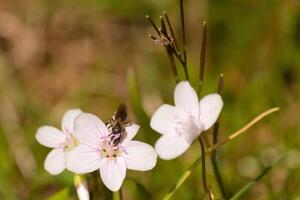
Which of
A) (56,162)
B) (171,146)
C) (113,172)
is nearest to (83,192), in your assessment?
(56,162)

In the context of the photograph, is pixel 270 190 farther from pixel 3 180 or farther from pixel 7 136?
pixel 7 136

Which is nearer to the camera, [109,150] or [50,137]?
[109,150]

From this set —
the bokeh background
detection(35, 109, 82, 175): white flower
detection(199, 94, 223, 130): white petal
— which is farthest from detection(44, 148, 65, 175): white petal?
the bokeh background

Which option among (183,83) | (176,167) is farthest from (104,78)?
(183,83)

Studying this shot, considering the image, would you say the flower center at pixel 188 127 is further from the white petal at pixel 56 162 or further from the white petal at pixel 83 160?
the white petal at pixel 56 162

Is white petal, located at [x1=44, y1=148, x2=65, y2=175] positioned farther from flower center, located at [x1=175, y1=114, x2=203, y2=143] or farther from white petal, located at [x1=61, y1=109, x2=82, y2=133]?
flower center, located at [x1=175, y1=114, x2=203, y2=143]

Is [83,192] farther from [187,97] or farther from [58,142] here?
[187,97]

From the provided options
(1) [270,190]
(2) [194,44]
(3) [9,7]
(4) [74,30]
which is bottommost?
(1) [270,190]
